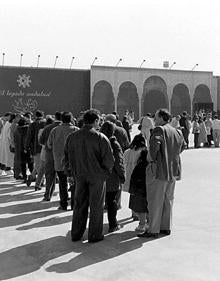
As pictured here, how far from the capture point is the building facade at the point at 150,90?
43.0 metres

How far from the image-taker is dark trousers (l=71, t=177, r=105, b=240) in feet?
16.5

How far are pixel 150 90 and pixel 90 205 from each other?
1568 inches

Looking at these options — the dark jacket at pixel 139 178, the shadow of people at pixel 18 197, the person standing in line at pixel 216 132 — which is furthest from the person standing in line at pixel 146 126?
the dark jacket at pixel 139 178

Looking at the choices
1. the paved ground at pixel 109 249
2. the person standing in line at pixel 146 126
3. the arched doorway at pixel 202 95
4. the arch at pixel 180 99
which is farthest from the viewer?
the arched doorway at pixel 202 95

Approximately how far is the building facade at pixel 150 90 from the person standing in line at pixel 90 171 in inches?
1473

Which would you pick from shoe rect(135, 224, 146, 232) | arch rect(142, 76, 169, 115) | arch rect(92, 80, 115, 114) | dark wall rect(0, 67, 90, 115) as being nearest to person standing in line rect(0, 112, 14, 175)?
shoe rect(135, 224, 146, 232)

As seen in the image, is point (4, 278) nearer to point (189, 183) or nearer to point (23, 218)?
point (23, 218)

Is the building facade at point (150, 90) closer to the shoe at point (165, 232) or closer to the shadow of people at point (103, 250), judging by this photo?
the shoe at point (165, 232)

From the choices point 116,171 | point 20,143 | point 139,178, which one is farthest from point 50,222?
point 20,143

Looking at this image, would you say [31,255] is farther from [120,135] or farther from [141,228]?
[120,135]

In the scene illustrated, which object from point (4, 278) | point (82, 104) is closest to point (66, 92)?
point (82, 104)

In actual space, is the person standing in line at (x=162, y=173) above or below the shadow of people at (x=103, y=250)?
above

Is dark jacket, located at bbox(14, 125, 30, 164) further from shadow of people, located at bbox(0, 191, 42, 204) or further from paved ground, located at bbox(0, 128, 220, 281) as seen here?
paved ground, located at bbox(0, 128, 220, 281)

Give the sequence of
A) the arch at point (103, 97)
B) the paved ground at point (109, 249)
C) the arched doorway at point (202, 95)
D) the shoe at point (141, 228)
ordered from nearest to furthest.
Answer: the paved ground at point (109, 249) < the shoe at point (141, 228) < the arch at point (103, 97) < the arched doorway at point (202, 95)
